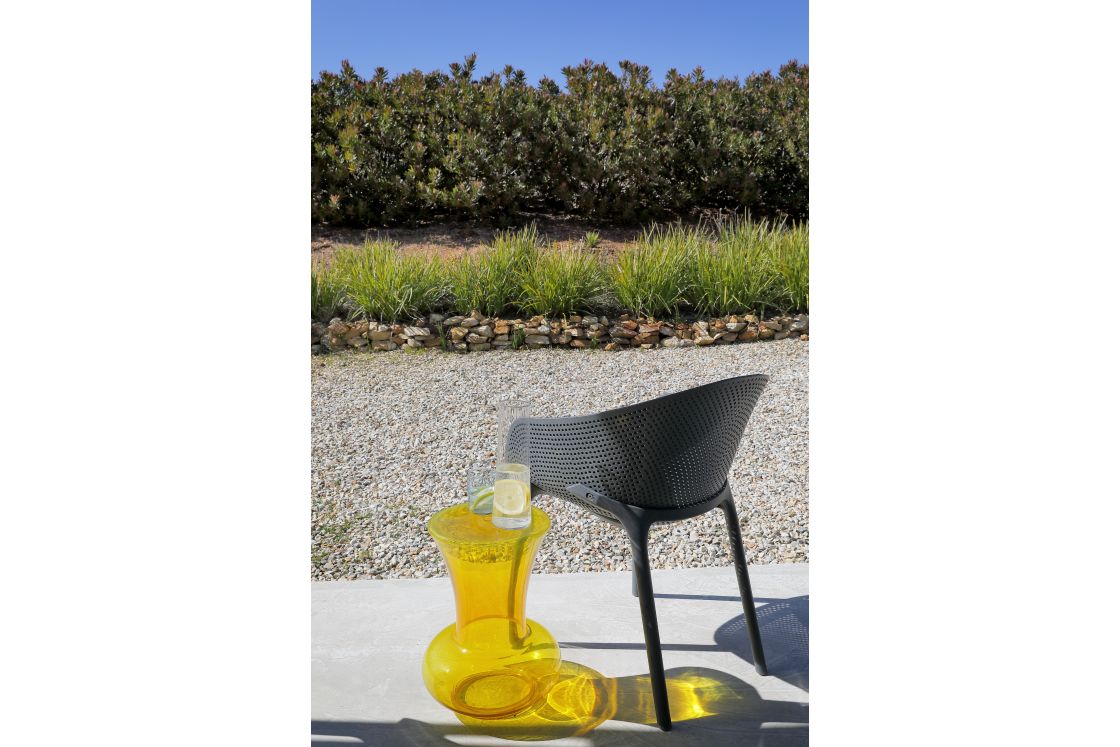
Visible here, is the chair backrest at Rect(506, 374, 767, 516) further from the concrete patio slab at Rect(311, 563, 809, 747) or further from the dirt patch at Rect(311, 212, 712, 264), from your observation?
the dirt patch at Rect(311, 212, 712, 264)

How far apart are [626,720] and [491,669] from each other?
0.31 m

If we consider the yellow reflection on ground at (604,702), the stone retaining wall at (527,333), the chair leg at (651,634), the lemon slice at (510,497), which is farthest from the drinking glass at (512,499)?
the stone retaining wall at (527,333)

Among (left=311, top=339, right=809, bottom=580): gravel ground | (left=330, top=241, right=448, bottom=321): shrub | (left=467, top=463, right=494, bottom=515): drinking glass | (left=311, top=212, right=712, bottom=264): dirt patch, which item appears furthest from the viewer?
(left=311, top=212, right=712, bottom=264): dirt patch

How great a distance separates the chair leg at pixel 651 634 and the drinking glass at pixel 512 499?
0.24 metres

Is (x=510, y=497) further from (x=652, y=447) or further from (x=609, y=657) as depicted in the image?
(x=609, y=657)

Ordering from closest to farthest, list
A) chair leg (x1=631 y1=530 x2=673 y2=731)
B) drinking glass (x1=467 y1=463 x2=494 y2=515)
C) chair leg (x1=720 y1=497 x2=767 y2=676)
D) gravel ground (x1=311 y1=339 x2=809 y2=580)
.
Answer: chair leg (x1=631 y1=530 x2=673 y2=731)
drinking glass (x1=467 y1=463 x2=494 y2=515)
chair leg (x1=720 y1=497 x2=767 y2=676)
gravel ground (x1=311 y1=339 x2=809 y2=580)

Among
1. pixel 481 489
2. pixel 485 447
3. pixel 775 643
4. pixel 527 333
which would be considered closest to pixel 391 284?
pixel 527 333

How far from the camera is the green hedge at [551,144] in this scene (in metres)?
7.83

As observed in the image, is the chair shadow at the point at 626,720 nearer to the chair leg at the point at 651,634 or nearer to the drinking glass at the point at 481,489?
the chair leg at the point at 651,634

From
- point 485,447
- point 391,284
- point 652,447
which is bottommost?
point 485,447

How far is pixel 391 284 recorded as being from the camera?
6082 mm

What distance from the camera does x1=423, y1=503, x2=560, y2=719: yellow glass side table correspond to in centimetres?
165

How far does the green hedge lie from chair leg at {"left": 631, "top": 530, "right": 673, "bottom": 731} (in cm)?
651

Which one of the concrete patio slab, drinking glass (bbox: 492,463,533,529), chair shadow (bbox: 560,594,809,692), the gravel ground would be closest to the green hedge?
the gravel ground
